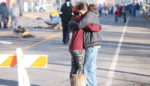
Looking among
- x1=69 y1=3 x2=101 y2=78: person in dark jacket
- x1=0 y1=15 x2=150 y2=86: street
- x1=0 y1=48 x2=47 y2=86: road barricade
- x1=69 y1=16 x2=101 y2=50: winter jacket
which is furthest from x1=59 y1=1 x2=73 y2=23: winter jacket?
x1=0 y1=48 x2=47 y2=86: road barricade

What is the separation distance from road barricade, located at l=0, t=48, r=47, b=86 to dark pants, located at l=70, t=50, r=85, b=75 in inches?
53.3

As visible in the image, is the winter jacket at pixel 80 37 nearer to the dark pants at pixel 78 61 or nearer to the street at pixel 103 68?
the dark pants at pixel 78 61

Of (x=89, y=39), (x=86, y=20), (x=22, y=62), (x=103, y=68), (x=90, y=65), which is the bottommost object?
(x=103, y=68)

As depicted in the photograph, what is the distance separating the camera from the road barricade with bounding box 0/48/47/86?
561 centimetres

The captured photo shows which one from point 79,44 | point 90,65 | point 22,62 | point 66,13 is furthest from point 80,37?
point 66,13

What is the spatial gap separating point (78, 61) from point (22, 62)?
159 cm

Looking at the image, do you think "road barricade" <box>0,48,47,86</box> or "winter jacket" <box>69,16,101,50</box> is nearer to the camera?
"road barricade" <box>0,48,47,86</box>

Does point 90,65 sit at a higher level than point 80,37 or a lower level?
lower

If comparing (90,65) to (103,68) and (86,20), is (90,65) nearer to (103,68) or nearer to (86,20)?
(86,20)

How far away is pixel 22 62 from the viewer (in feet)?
18.6

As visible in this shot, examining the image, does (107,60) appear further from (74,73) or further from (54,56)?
(74,73)

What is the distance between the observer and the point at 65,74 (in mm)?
9594

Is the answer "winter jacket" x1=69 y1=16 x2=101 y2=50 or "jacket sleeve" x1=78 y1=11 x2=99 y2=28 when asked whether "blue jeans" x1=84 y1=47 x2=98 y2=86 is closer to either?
"winter jacket" x1=69 y1=16 x2=101 y2=50

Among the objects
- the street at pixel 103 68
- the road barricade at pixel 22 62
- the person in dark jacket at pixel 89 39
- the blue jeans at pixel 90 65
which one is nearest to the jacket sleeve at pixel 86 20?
the person in dark jacket at pixel 89 39
